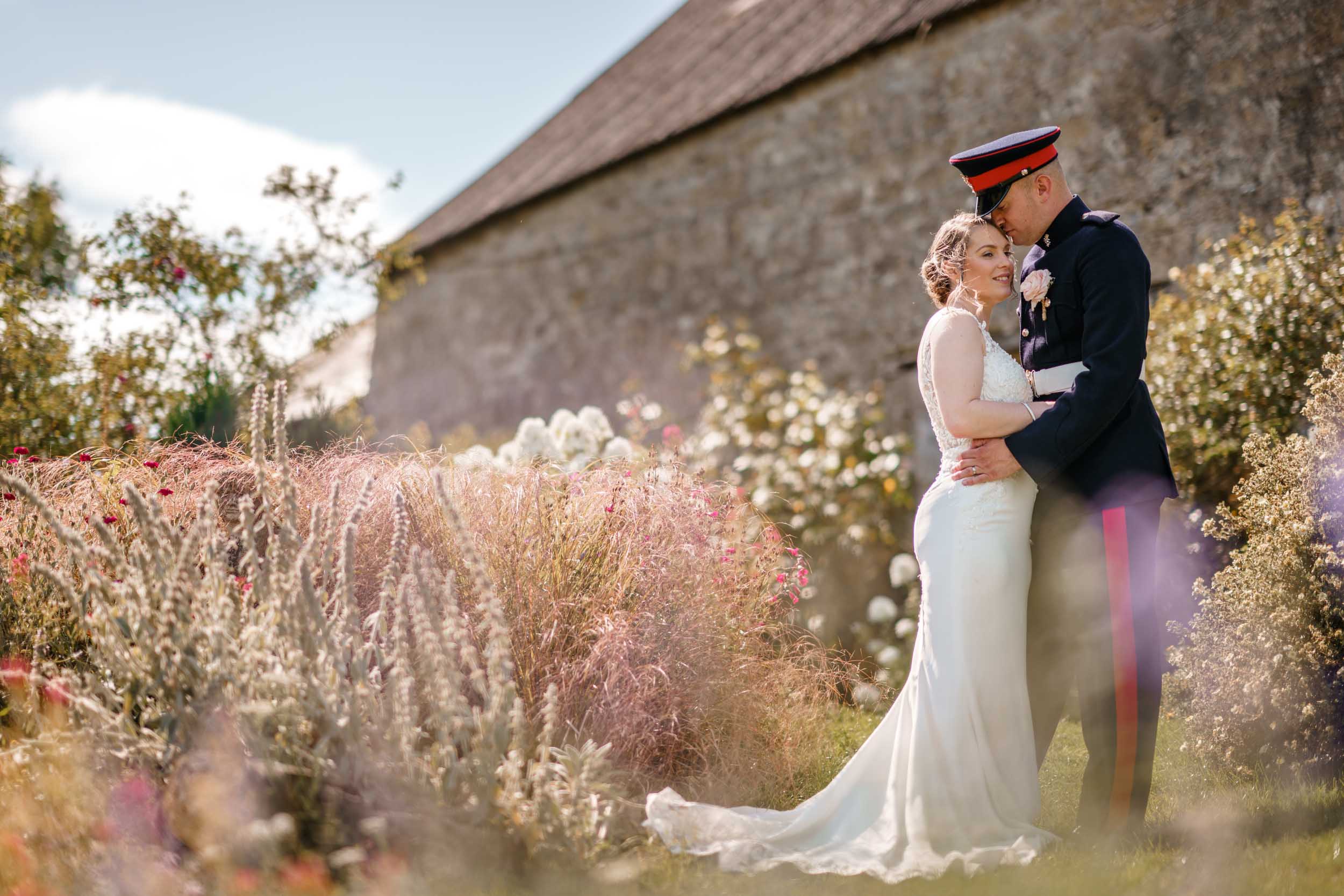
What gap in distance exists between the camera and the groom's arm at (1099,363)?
9.45 feet

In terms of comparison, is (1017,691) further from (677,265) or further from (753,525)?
(677,265)

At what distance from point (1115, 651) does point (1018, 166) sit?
1548mm

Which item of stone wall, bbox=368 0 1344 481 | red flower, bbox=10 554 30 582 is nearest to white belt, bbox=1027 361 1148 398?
stone wall, bbox=368 0 1344 481

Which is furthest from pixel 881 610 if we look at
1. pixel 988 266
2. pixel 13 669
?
pixel 13 669

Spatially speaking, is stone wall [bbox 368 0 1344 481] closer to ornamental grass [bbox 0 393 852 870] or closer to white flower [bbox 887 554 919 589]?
white flower [bbox 887 554 919 589]

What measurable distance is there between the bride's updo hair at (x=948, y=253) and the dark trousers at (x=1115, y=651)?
85 centimetres

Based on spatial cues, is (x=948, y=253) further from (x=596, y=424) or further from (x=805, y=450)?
(x=805, y=450)

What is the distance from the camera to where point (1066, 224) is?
3172 millimetres

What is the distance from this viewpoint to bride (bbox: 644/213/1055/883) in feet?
9.53

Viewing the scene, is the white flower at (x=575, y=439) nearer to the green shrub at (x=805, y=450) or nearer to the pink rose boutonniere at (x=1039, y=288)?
the green shrub at (x=805, y=450)

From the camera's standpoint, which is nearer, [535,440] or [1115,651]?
[1115,651]

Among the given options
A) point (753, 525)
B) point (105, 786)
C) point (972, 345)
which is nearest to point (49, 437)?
point (105, 786)

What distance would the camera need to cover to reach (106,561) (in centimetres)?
342

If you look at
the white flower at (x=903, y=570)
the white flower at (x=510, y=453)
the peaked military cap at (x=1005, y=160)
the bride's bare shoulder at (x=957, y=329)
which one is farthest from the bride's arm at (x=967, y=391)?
the white flower at (x=510, y=453)
